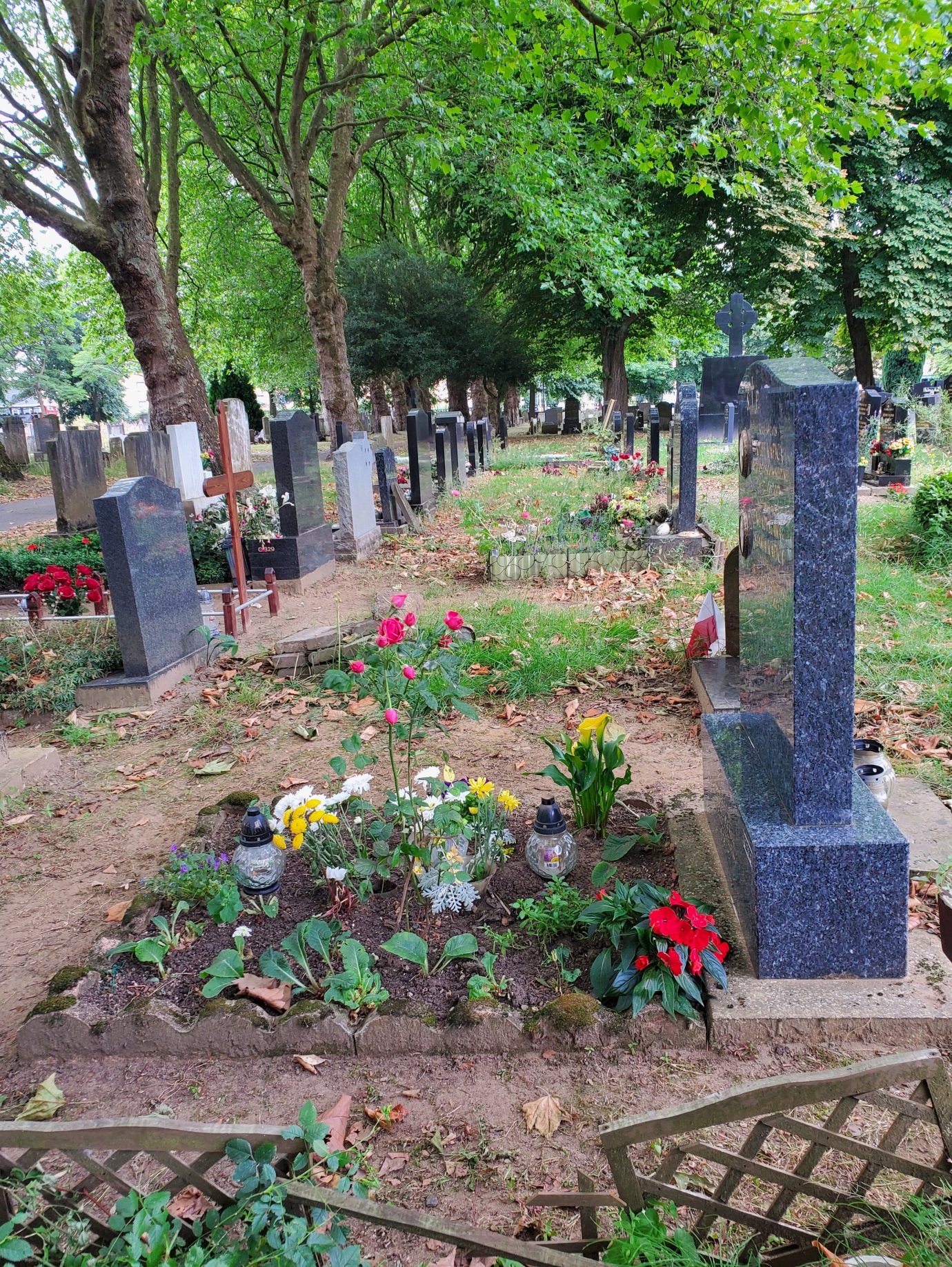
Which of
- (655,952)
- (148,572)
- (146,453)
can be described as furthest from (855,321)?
(655,952)

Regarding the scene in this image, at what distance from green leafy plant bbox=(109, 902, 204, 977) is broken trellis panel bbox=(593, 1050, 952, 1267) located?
1823 mm

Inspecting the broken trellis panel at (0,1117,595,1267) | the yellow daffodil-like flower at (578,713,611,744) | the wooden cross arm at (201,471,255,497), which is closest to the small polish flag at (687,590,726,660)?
the yellow daffodil-like flower at (578,713,611,744)

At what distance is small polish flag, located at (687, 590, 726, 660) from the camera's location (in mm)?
5332

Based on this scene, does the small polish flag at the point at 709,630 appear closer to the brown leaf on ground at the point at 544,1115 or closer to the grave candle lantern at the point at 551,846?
the grave candle lantern at the point at 551,846

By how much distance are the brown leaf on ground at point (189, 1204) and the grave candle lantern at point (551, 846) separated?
1540 mm

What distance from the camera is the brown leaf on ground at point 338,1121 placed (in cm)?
235

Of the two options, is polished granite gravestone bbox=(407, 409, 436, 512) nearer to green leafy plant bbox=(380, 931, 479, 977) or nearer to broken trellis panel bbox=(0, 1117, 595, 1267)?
green leafy plant bbox=(380, 931, 479, 977)

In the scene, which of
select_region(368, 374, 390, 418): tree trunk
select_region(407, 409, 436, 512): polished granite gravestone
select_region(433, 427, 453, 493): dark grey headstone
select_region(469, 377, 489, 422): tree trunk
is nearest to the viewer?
select_region(407, 409, 436, 512): polished granite gravestone

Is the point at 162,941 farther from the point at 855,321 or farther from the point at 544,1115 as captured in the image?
the point at 855,321

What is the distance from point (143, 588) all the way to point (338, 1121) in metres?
4.68

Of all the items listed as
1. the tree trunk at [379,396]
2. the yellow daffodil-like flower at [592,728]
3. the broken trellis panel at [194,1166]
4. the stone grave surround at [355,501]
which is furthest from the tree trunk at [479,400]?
the broken trellis panel at [194,1166]

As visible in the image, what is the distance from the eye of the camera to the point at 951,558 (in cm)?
821

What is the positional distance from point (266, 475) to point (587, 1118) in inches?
594

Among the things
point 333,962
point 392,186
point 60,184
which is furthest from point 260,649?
point 392,186
